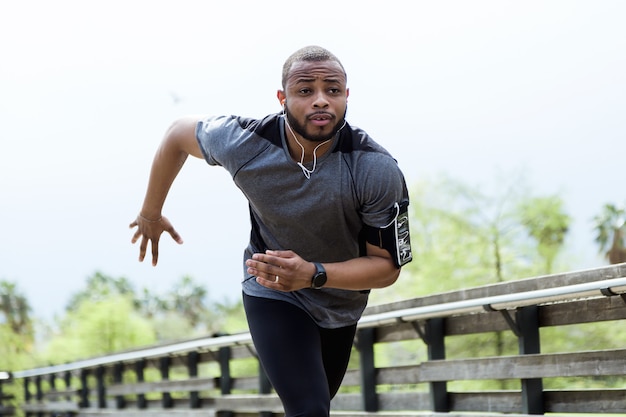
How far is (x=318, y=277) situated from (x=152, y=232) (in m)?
1.40

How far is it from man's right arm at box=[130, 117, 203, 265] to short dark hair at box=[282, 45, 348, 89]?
637 mm

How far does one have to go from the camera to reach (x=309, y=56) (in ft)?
11.6

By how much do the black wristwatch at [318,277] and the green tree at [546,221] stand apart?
34.6 metres

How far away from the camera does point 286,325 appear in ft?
11.8

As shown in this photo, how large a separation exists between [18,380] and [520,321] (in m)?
15.1

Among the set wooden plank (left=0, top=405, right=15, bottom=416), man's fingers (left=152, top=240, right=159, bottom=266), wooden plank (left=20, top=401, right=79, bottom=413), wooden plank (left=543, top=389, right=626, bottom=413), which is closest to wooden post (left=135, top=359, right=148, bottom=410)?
wooden plank (left=20, top=401, right=79, bottom=413)

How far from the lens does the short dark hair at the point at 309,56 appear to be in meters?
3.53

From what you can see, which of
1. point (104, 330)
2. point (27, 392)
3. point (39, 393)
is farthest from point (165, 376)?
point (104, 330)

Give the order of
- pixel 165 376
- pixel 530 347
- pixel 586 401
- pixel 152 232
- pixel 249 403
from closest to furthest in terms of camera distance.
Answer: pixel 152 232 < pixel 586 401 < pixel 530 347 < pixel 249 403 < pixel 165 376

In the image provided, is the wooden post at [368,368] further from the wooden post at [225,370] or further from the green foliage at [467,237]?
the green foliage at [467,237]

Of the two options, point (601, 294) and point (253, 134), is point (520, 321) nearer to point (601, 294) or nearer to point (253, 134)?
point (601, 294)

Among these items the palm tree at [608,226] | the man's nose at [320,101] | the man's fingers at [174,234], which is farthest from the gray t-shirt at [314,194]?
the palm tree at [608,226]

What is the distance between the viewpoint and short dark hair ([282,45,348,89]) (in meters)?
3.53

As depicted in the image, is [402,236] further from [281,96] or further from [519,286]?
[519,286]
